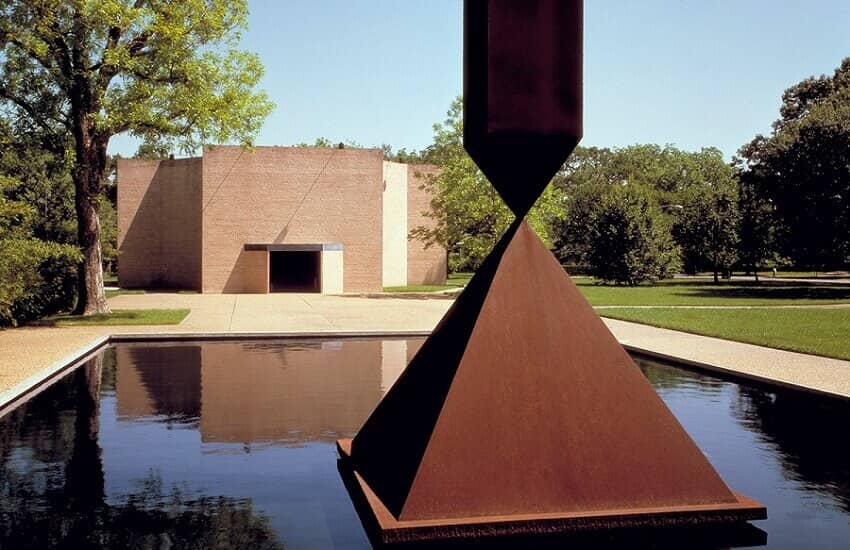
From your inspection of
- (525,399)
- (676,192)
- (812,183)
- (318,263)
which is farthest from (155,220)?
(676,192)

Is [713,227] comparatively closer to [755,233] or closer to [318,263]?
[755,233]

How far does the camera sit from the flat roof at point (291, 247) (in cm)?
3806

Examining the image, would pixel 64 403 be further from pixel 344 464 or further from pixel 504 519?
pixel 504 519

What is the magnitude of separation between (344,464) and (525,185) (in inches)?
104

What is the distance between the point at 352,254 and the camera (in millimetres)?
39125

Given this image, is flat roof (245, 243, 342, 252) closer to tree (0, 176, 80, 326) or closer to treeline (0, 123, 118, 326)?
treeline (0, 123, 118, 326)

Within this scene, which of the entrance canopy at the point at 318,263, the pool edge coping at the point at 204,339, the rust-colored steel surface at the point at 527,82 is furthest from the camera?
the entrance canopy at the point at 318,263

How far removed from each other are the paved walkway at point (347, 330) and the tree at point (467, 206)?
522 centimetres

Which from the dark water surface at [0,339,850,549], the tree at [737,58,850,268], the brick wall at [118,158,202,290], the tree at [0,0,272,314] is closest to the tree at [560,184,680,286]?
the tree at [737,58,850,268]

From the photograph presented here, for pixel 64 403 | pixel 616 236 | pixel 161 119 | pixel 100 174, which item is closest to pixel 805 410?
pixel 64 403

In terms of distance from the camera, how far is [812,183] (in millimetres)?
33250

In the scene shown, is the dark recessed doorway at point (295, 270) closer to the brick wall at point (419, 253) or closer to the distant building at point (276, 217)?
the distant building at point (276, 217)

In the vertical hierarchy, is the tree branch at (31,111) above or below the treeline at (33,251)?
above

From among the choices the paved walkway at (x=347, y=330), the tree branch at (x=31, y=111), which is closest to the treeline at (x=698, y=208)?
the paved walkway at (x=347, y=330)
